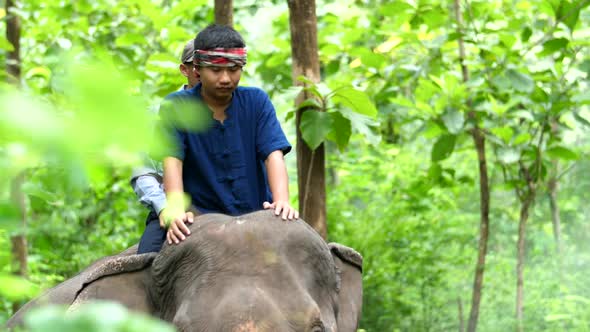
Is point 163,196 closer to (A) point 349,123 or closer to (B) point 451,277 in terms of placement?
(A) point 349,123

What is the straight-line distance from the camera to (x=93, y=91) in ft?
2.18

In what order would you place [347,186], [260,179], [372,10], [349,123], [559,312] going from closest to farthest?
[260,179] → [349,123] → [559,312] → [347,186] → [372,10]

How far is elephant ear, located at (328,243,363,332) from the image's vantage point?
9.02ft

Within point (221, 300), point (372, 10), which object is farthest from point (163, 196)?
point (372, 10)

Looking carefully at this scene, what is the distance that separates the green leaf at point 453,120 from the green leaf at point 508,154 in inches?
13.3

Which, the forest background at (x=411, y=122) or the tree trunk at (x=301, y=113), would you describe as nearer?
the tree trunk at (x=301, y=113)

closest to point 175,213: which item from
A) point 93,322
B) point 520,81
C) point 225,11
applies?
point 93,322

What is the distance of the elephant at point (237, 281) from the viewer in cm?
233

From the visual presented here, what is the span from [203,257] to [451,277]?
525cm

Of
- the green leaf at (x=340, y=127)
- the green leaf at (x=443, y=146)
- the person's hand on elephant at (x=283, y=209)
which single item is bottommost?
the green leaf at (x=443, y=146)

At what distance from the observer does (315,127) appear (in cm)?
390

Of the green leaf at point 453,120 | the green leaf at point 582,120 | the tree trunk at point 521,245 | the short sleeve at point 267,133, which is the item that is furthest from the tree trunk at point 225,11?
the tree trunk at point 521,245

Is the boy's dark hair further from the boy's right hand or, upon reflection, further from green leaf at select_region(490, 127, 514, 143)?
green leaf at select_region(490, 127, 514, 143)

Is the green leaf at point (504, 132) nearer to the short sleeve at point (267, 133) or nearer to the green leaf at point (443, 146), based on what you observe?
the green leaf at point (443, 146)
